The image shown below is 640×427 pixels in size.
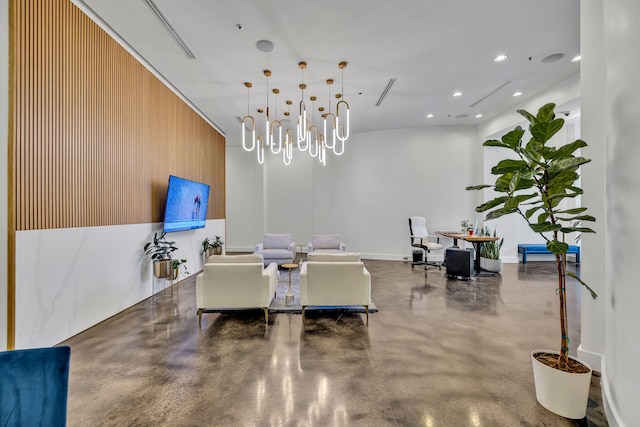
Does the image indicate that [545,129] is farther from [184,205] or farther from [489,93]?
[184,205]

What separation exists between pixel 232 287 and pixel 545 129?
3.37 meters

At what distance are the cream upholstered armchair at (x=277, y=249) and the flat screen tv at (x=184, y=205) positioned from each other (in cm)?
146

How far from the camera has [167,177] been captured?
5070mm

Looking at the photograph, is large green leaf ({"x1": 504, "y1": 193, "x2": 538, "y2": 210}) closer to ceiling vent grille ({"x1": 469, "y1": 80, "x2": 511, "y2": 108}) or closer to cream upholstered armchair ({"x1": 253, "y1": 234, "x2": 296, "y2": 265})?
ceiling vent grille ({"x1": 469, "y1": 80, "x2": 511, "y2": 108})

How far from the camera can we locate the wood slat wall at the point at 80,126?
263 cm

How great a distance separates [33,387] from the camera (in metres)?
1.06

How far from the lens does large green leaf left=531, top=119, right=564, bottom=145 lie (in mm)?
1836

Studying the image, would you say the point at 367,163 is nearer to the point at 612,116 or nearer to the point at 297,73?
the point at 297,73

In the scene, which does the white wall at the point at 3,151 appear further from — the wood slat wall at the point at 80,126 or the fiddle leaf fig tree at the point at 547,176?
the fiddle leaf fig tree at the point at 547,176

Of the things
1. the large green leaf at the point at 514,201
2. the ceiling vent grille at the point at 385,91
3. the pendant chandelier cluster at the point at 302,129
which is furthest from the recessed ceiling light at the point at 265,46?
the large green leaf at the point at 514,201

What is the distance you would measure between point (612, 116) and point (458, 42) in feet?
8.84

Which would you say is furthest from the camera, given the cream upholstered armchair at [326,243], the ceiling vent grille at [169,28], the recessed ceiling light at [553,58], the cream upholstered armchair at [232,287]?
the cream upholstered armchair at [326,243]

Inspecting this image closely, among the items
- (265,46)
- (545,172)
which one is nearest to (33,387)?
(545,172)

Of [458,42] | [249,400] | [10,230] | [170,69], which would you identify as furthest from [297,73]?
[249,400]
